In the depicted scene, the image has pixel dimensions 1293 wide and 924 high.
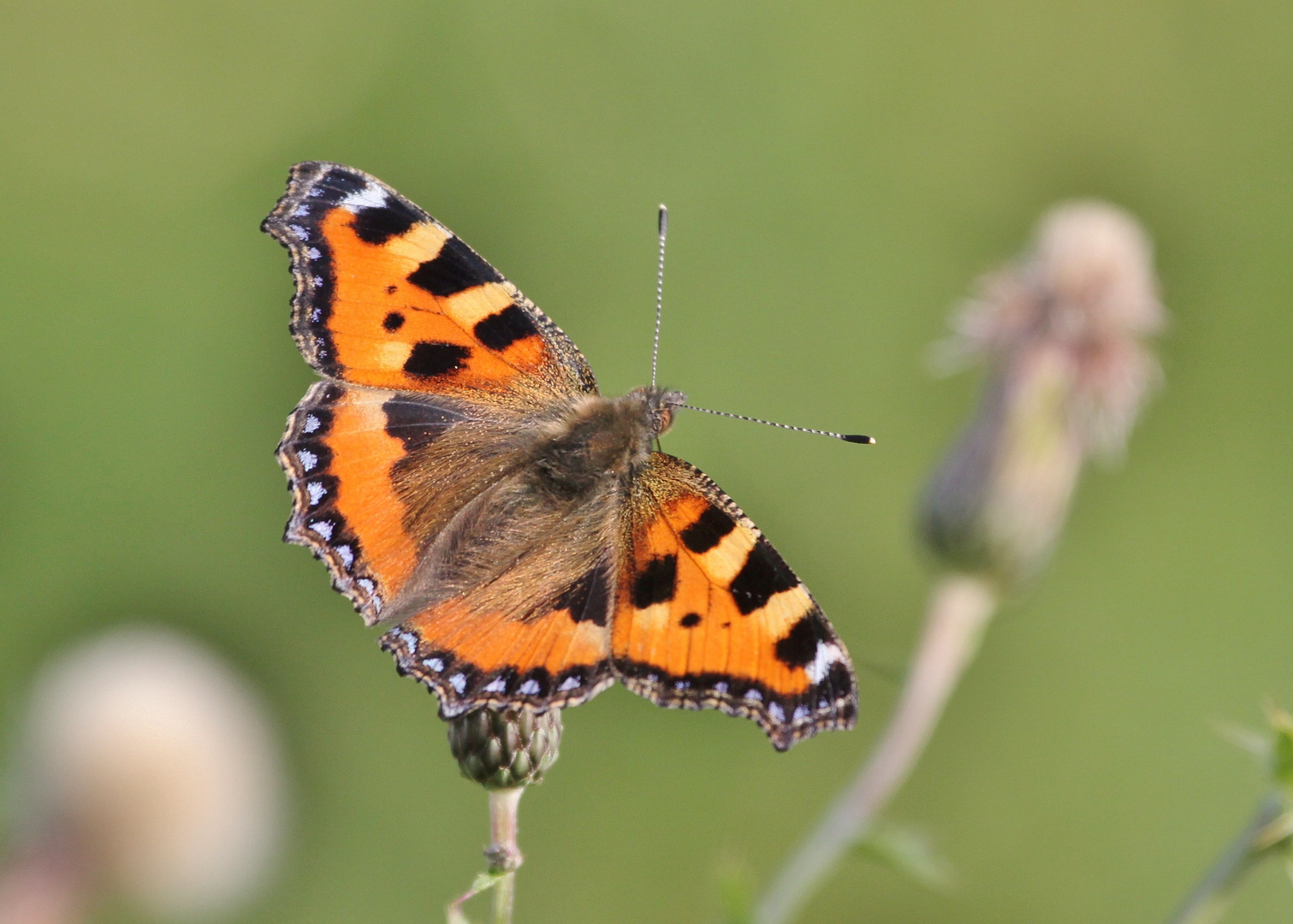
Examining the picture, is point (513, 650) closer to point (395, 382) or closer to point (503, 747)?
point (503, 747)

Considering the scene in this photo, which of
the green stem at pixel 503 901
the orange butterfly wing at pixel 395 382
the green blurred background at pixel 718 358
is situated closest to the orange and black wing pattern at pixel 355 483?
the orange butterfly wing at pixel 395 382

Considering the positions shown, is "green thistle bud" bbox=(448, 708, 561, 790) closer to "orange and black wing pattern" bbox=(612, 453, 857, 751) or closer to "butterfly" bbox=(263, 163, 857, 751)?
"butterfly" bbox=(263, 163, 857, 751)

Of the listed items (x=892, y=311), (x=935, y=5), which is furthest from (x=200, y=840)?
(x=935, y=5)

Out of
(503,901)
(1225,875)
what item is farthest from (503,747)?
(1225,875)

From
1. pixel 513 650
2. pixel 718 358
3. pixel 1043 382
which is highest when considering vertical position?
pixel 1043 382

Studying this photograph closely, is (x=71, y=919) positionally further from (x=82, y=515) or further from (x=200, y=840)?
(x=82, y=515)

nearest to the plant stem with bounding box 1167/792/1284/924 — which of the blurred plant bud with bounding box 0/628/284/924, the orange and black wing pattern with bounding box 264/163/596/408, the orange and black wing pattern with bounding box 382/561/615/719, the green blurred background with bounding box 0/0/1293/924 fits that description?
the orange and black wing pattern with bounding box 382/561/615/719
